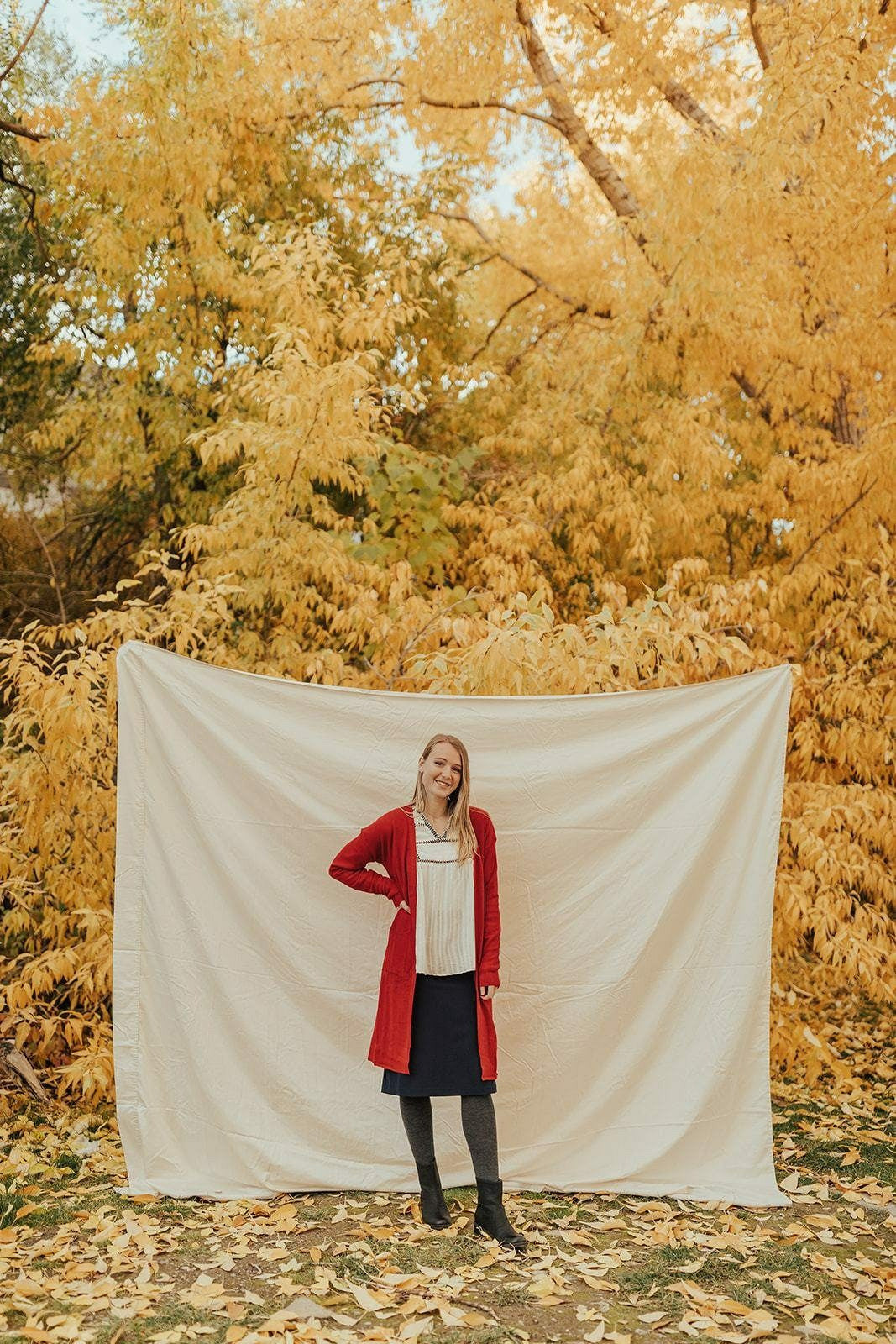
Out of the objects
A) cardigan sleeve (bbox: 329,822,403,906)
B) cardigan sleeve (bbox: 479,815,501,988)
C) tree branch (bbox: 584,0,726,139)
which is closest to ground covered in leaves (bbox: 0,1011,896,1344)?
cardigan sleeve (bbox: 479,815,501,988)

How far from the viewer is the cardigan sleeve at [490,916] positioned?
10.5ft

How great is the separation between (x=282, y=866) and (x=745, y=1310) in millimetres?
1650

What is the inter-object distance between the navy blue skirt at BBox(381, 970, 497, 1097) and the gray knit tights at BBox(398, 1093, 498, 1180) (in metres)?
0.06

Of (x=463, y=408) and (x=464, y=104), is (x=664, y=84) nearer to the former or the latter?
(x=464, y=104)

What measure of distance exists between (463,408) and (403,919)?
4.32 meters

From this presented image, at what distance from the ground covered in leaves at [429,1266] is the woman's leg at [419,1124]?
19cm

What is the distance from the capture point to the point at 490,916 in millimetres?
3266

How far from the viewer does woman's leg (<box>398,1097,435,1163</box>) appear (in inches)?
128

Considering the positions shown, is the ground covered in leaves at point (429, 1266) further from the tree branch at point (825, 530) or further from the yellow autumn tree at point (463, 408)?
the tree branch at point (825, 530)

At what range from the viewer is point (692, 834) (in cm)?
353

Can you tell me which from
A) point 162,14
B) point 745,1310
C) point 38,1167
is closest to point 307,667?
point 38,1167

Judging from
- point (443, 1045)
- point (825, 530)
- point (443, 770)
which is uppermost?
point (825, 530)

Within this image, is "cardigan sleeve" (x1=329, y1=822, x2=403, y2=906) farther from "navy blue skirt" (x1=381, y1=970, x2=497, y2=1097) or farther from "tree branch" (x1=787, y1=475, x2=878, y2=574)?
"tree branch" (x1=787, y1=475, x2=878, y2=574)

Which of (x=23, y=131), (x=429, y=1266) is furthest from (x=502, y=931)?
(x=23, y=131)
